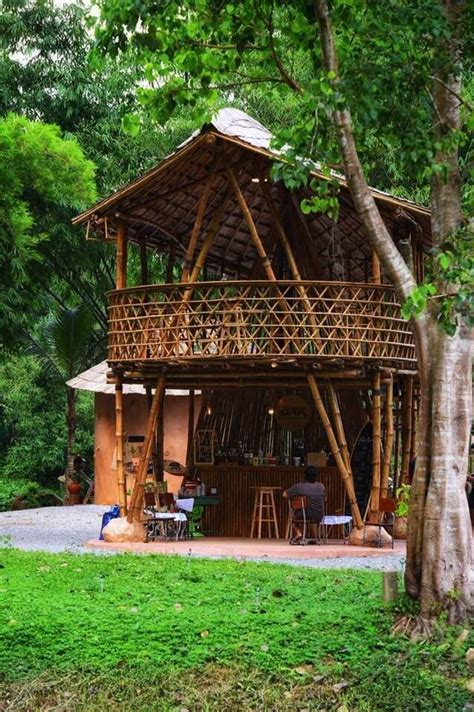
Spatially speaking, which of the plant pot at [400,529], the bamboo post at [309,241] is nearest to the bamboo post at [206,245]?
the bamboo post at [309,241]

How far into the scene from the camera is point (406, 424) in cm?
1736

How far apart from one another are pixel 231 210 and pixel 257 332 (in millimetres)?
4133

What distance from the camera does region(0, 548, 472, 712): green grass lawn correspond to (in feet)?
25.0

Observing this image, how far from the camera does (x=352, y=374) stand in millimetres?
15383

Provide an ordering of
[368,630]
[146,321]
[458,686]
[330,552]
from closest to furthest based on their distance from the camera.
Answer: [458,686]
[368,630]
[330,552]
[146,321]

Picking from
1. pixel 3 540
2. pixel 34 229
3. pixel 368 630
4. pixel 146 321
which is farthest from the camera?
pixel 34 229

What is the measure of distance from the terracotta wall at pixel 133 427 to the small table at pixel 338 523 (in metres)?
9.26

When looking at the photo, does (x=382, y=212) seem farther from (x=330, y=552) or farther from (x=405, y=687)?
(x=405, y=687)

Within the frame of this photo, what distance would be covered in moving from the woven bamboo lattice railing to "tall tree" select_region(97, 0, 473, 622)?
16.8 ft

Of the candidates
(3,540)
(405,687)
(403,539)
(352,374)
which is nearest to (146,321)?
(352,374)

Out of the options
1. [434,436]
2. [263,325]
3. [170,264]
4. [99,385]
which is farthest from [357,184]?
[99,385]

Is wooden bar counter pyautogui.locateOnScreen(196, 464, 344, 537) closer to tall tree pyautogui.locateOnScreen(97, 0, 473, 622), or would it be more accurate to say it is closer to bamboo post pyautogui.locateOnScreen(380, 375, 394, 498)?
bamboo post pyautogui.locateOnScreen(380, 375, 394, 498)

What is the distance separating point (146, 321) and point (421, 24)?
25.6ft

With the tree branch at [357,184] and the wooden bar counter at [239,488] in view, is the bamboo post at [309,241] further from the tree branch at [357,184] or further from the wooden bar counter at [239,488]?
the tree branch at [357,184]
